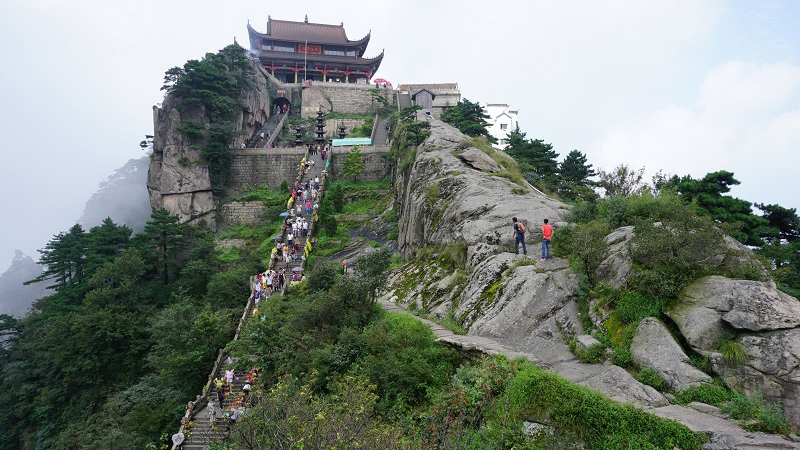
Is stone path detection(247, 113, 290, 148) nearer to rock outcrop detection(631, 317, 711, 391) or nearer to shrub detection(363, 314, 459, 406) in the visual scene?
shrub detection(363, 314, 459, 406)

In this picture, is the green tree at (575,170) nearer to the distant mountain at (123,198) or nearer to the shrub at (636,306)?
the shrub at (636,306)

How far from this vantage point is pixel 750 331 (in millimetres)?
6113

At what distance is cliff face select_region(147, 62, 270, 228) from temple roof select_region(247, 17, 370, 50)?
22587 millimetres

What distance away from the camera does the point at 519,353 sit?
8.10 metres

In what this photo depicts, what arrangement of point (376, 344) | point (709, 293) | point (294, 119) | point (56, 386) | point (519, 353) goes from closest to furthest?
point (709, 293) < point (519, 353) < point (376, 344) < point (56, 386) < point (294, 119)

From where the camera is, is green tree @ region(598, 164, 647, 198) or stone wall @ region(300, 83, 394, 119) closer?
green tree @ region(598, 164, 647, 198)

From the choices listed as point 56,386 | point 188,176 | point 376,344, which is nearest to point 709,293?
point 376,344

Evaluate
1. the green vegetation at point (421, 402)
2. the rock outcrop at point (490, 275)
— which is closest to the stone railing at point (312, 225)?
the rock outcrop at point (490, 275)

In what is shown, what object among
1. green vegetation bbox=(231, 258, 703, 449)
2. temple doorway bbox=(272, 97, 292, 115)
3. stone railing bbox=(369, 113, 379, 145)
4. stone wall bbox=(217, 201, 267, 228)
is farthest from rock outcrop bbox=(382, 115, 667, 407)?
temple doorway bbox=(272, 97, 292, 115)

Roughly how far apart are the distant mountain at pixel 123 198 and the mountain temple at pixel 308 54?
116 ft

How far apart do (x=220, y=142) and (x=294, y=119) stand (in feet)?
40.9

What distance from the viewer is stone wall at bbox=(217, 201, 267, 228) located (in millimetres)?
32591

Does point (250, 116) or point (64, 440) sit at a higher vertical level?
point (250, 116)

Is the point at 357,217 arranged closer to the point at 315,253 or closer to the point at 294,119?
the point at 315,253
